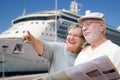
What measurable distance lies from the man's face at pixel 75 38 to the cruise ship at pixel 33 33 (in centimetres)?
2149

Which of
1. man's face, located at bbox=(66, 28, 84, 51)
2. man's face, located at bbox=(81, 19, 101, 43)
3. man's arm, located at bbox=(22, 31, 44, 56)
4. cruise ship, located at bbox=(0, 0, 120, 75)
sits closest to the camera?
man's face, located at bbox=(81, 19, 101, 43)

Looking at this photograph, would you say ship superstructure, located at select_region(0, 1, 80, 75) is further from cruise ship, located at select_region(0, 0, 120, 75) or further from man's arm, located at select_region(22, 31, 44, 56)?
man's arm, located at select_region(22, 31, 44, 56)

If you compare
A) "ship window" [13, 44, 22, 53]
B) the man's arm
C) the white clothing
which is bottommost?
the white clothing

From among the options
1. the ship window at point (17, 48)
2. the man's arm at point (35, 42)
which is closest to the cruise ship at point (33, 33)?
the ship window at point (17, 48)

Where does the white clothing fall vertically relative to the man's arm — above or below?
below

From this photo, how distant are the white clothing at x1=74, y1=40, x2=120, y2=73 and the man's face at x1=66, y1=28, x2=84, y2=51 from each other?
47 centimetres

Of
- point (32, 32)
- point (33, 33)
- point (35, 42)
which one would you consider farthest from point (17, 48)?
point (35, 42)

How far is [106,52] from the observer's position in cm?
182

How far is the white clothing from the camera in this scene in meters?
1.73

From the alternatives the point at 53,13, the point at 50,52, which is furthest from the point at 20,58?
the point at 50,52

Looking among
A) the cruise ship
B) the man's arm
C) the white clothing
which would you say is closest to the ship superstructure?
the cruise ship

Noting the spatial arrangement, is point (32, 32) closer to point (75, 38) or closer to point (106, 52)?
point (75, 38)

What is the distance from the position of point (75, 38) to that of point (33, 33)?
25020 millimetres

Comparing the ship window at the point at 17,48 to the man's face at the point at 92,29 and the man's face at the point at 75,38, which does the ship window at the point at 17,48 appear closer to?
the man's face at the point at 75,38
